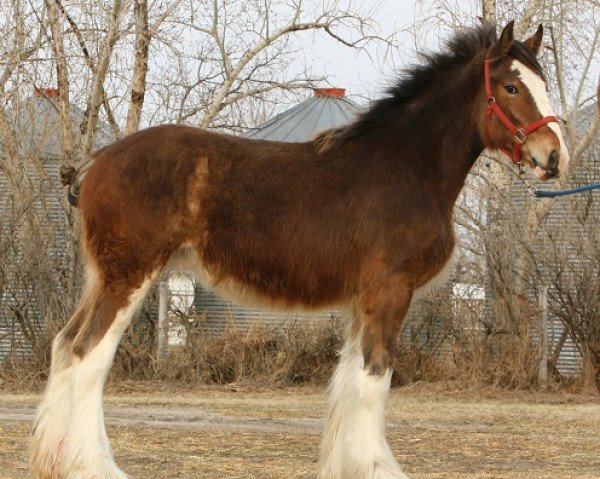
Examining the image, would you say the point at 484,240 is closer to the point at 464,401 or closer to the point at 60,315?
the point at 464,401


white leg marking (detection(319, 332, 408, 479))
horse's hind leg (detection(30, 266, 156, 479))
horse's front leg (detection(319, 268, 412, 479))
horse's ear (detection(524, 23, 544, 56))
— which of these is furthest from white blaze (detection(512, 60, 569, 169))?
horse's hind leg (detection(30, 266, 156, 479))

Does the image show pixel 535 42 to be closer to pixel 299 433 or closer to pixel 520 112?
pixel 520 112

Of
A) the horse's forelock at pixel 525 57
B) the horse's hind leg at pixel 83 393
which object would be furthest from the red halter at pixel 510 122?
the horse's hind leg at pixel 83 393

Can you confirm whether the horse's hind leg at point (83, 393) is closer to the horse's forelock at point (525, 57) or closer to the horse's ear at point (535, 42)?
the horse's forelock at point (525, 57)

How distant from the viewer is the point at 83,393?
6.31m

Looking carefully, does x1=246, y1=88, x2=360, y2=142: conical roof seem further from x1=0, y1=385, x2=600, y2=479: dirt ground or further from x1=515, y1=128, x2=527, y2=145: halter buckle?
x1=515, y1=128, x2=527, y2=145: halter buckle

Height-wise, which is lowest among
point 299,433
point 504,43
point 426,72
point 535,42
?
point 299,433

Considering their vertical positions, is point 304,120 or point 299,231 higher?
point 304,120

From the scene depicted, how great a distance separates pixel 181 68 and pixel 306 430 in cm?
810

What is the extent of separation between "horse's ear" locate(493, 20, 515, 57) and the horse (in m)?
0.01

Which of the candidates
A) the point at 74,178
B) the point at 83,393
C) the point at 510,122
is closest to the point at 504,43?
the point at 510,122

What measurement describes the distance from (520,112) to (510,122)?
9 centimetres

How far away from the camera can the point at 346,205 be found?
22.1ft

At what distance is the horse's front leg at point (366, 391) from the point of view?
6.32 m
